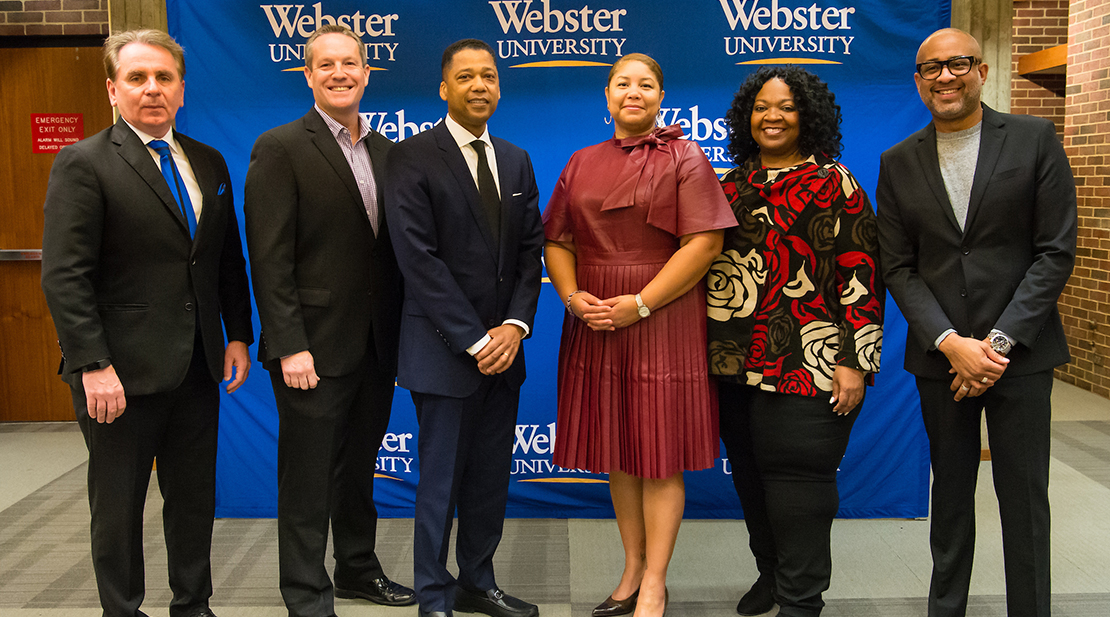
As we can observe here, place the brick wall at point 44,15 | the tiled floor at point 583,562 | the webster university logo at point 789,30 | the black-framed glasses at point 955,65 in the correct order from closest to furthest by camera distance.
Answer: the black-framed glasses at point 955,65 < the tiled floor at point 583,562 < the webster university logo at point 789,30 < the brick wall at point 44,15

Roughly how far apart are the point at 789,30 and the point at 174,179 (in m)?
2.42

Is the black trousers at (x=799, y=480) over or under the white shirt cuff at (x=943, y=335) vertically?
under

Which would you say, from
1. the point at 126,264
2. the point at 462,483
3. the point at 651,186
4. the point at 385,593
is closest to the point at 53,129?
the point at 126,264

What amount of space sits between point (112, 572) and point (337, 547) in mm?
757

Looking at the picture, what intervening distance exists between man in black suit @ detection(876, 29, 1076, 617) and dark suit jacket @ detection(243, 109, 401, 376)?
1539 mm

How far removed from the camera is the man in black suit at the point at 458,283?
2.41 m

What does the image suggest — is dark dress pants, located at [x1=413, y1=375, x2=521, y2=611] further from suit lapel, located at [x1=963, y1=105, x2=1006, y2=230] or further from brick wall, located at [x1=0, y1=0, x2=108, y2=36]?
brick wall, located at [x1=0, y1=0, x2=108, y2=36]

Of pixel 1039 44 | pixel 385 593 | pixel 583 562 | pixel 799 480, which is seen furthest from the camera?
pixel 1039 44

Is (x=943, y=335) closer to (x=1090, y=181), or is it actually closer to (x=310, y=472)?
(x=310, y=472)

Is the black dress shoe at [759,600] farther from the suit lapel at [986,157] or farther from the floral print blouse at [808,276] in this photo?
the suit lapel at [986,157]

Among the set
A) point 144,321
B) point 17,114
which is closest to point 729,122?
point 144,321

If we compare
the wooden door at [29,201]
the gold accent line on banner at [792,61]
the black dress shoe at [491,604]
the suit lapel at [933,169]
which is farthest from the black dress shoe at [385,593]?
the wooden door at [29,201]

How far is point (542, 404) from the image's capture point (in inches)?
144

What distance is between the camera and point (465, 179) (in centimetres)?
246
